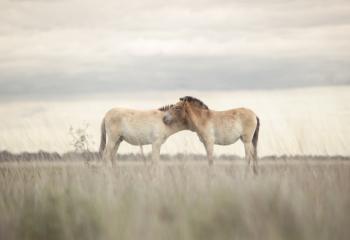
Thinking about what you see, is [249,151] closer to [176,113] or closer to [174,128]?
[174,128]

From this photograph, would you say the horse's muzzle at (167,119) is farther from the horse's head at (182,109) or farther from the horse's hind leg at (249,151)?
the horse's hind leg at (249,151)

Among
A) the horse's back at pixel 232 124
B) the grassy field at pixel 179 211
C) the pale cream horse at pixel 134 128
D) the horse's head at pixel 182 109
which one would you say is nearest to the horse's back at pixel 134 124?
the pale cream horse at pixel 134 128

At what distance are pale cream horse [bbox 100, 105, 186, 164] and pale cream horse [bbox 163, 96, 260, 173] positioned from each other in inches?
14.3

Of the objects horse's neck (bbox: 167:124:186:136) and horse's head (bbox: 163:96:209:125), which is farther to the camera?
horse's neck (bbox: 167:124:186:136)

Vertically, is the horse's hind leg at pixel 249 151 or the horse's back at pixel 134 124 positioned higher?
the horse's back at pixel 134 124

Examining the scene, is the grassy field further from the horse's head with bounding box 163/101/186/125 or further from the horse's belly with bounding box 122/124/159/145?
the horse's belly with bounding box 122/124/159/145

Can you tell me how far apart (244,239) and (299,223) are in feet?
2.22

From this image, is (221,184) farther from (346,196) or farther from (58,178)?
(58,178)

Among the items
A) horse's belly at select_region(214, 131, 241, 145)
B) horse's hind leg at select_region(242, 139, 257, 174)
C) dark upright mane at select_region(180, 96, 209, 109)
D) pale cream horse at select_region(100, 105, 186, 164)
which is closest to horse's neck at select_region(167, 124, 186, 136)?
pale cream horse at select_region(100, 105, 186, 164)

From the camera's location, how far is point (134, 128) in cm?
1548

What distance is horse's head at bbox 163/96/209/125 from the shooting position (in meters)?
14.6

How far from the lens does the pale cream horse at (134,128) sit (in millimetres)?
15133

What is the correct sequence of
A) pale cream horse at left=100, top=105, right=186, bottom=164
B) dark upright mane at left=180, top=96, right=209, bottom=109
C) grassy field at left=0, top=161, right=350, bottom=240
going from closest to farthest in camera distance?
grassy field at left=0, top=161, right=350, bottom=240 → dark upright mane at left=180, top=96, right=209, bottom=109 → pale cream horse at left=100, top=105, right=186, bottom=164

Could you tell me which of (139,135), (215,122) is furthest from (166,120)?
(215,122)
